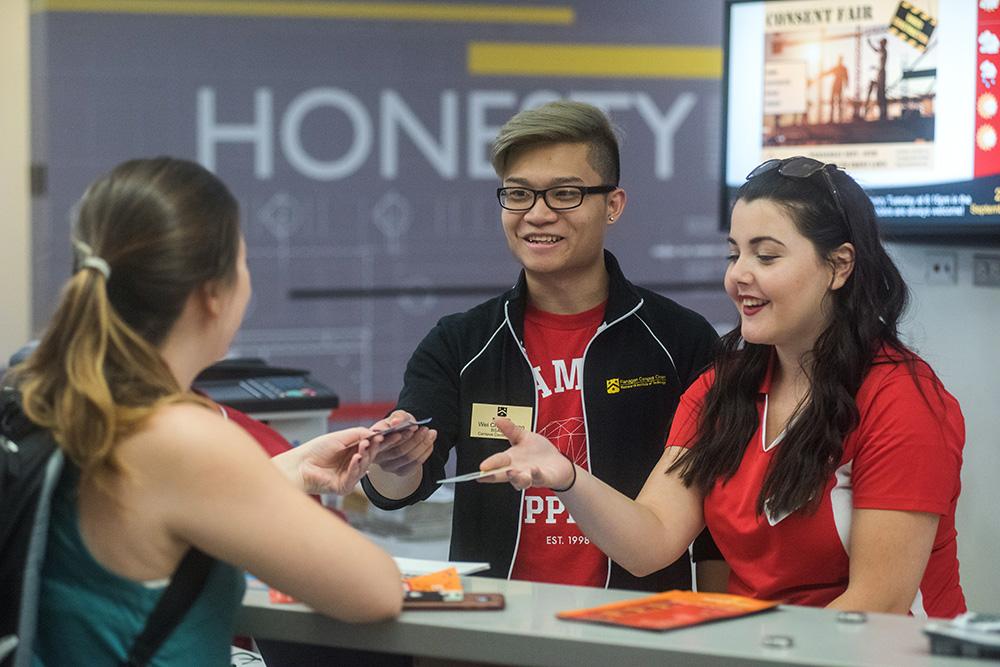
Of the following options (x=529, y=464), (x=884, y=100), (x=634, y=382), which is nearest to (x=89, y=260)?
(x=529, y=464)

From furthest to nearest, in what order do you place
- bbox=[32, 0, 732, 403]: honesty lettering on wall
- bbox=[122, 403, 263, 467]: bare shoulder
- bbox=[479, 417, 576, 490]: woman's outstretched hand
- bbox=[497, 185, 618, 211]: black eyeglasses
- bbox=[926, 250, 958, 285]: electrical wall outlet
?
bbox=[32, 0, 732, 403]: honesty lettering on wall < bbox=[926, 250, 958, 285]: electrical wall outlet < bbox=[497, 185, 618, 211]: black eyeglasses < bbox=[479, 417, 576, 490]: woman's outstretched hand < bbox=[122, 403, 263, 467]: bare shoulder

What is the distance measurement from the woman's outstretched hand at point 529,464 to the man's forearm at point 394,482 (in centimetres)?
42

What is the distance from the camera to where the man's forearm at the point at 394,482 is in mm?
2453

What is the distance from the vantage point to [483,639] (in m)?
1.55

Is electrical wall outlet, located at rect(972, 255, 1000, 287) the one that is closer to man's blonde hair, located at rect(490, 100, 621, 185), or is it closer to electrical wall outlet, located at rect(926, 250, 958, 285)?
electrical wall outlet, located at rect(926, 250, 958, 285)

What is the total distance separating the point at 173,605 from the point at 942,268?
2833 millimetres

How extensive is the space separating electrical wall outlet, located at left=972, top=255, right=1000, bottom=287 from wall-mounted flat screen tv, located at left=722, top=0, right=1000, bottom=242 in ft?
0.33

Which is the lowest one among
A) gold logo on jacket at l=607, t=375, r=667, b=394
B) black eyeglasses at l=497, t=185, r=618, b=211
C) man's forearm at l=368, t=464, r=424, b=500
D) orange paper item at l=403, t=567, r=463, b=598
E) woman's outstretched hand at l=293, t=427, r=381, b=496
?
orange paper item at l=403, t=567, r=463, b=598

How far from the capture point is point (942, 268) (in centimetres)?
374

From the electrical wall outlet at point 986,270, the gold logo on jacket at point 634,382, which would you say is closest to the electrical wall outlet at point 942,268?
the electrical wall outlet at point 986,270

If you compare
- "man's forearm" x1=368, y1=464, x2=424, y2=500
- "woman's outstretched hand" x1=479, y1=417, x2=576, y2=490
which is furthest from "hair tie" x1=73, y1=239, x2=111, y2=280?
"man's forearm" x1=368, y1=464, x2=424, y2=500

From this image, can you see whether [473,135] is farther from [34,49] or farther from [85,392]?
[85,392]

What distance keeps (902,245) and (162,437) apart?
113 inches

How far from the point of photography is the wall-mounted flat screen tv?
343 cm
